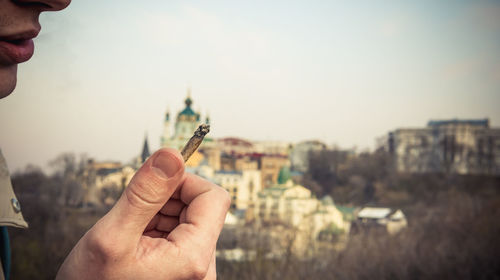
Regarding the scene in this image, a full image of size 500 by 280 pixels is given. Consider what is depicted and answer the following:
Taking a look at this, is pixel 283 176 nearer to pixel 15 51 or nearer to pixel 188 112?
pixel 188 112

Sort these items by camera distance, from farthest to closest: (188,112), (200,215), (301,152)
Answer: (301,152) → (188,112) → (200,215)

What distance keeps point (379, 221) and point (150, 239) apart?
13.8 metres

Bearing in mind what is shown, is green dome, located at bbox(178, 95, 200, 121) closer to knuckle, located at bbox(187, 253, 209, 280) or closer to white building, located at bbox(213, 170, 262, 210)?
white building, located at bbox(213, 170, 262, 210)

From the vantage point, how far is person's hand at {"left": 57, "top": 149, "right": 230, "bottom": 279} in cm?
50

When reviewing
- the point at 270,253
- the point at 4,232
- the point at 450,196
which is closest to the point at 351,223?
the point at 270,253

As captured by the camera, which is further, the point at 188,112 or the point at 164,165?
the point at 188,112

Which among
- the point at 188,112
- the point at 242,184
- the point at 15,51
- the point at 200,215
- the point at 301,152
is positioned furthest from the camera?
the point at 301,152

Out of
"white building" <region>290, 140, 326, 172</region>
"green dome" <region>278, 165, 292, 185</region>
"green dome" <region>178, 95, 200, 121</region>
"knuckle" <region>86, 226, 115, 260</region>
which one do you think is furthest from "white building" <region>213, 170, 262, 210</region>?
"knuckle" <region>86, 226, 115, 260</region>

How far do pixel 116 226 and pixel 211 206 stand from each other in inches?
5.6

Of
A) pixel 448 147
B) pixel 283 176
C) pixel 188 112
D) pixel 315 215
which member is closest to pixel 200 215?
pixel 315 215

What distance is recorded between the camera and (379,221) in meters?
13.4

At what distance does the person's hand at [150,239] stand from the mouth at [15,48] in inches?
7.6

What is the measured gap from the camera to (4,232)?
84 centimetres

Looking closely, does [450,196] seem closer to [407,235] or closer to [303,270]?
[407,235]
